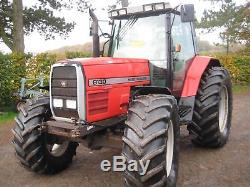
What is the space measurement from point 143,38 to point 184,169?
1.98m

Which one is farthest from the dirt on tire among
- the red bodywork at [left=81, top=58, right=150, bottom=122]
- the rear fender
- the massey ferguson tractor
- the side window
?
the side window

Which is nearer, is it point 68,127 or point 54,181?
point 68,127

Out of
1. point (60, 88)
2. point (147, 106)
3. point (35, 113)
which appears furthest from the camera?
point (35, 113)

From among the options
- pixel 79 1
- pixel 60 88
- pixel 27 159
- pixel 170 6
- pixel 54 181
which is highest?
pixel 79 1

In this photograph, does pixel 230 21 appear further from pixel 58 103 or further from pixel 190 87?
pixel 58 103

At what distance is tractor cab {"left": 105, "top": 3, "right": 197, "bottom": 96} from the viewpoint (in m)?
5.03

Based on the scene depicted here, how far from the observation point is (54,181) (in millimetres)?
4570

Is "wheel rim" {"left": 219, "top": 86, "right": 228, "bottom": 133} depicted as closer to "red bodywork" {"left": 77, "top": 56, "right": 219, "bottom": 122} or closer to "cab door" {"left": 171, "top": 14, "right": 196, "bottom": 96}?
"cab door" {"left": 171, "top": 14, "right": 196, "bottom": 96}

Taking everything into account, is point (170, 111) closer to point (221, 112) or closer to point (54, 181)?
point (54, 181)

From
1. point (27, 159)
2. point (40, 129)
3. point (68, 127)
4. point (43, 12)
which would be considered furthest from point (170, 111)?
point (43, 12)

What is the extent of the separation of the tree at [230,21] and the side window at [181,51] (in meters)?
12.1

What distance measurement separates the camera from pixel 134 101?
397 centimetres

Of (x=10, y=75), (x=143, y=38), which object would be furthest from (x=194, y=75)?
(x=10, y=75)

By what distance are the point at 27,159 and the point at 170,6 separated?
9.58 ft
